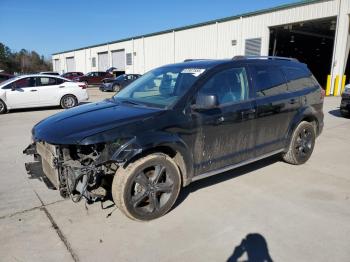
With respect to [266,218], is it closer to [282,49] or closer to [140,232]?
[140,232]

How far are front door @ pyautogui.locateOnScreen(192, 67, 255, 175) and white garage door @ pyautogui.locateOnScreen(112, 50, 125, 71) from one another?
122 ft

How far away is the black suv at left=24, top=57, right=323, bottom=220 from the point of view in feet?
11.3

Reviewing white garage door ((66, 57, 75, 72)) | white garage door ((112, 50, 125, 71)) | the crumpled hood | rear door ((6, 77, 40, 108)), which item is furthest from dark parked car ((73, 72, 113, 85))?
the crumpled hood

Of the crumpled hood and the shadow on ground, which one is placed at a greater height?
the crumpled hood

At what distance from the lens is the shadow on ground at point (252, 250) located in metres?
3.03

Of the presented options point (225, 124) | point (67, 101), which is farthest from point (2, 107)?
point (225, 124)

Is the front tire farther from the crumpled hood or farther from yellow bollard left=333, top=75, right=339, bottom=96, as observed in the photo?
yellow bollard left=333, top=75, right=339, bottom=96

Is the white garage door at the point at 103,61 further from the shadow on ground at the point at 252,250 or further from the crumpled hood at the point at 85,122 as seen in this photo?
the shadow on ground at the point at 252,250

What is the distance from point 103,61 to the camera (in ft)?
147

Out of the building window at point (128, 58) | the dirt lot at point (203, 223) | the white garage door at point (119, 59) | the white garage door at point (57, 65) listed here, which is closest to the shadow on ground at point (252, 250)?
the dirt lot at point (203, 223)

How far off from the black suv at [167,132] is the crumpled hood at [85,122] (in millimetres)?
12

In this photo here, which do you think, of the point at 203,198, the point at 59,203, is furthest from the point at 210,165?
the point at 59,203

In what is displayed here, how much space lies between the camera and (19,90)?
1303cm

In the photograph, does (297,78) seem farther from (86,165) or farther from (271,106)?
(86,165)
